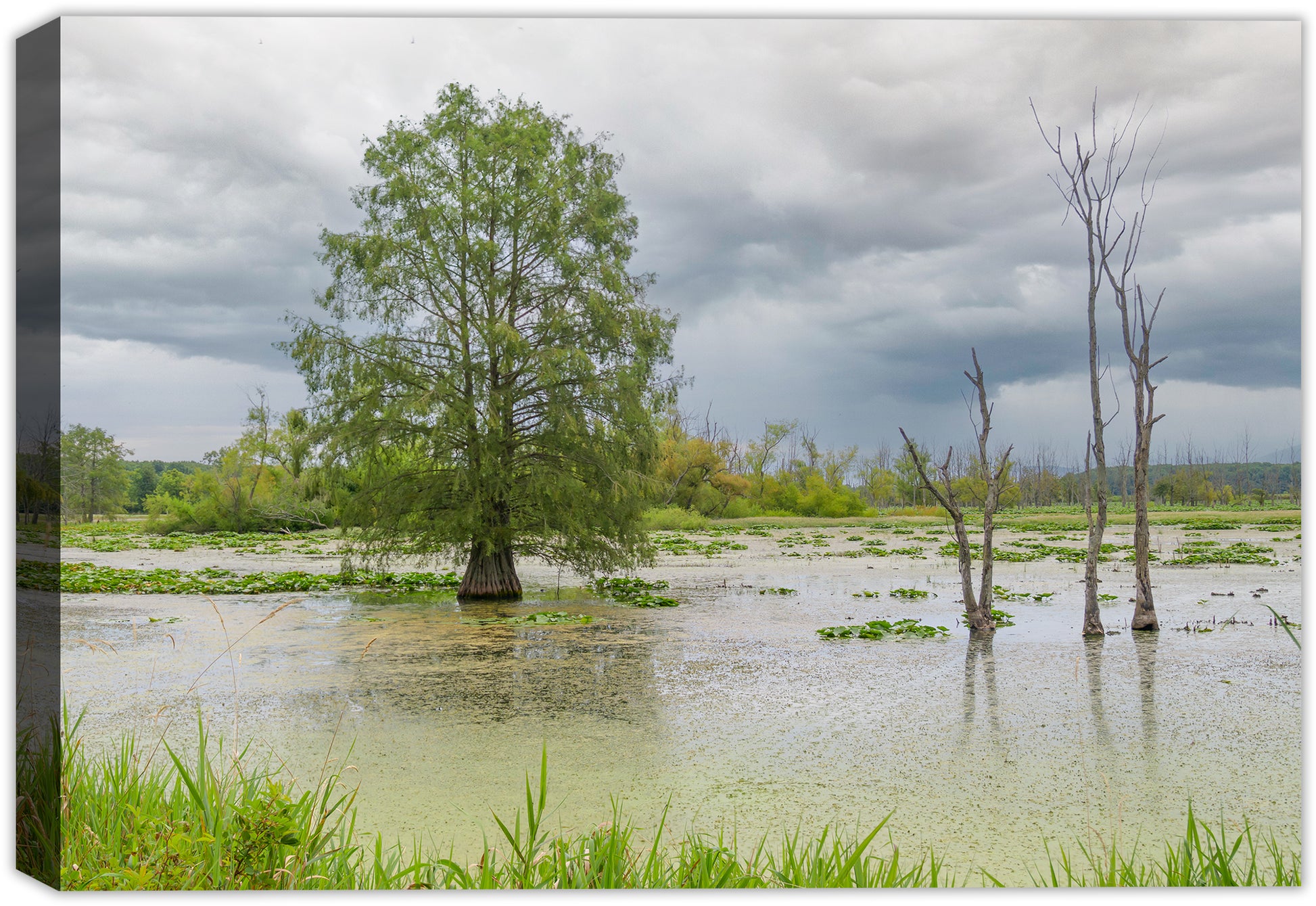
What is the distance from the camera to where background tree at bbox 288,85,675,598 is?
1104 cm

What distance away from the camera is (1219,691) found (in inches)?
240

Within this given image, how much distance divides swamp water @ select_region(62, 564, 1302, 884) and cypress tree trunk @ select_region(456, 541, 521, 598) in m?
2.19

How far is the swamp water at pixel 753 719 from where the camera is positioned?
372 cm

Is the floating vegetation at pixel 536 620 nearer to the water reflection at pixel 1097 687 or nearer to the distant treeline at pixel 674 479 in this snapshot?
the distant treeline at pixel 674 479

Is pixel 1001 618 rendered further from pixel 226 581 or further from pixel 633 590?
pixel 226 581

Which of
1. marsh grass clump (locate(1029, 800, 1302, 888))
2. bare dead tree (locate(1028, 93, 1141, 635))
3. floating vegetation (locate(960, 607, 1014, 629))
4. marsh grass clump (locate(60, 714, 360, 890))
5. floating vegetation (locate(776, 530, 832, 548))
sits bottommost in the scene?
floating vegetation (locate(776, 530, 832, 548))

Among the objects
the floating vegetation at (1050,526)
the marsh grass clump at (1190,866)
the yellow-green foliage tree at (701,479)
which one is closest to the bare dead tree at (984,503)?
the marsh grass clump at (1190,866)

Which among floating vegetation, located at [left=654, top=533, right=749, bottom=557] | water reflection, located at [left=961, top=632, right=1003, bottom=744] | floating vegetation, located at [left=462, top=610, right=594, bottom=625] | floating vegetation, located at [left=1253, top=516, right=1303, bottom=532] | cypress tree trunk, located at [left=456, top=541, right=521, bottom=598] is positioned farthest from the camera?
floating vegetation, located at [left=1253, top=516, right=1303, bottom=532]

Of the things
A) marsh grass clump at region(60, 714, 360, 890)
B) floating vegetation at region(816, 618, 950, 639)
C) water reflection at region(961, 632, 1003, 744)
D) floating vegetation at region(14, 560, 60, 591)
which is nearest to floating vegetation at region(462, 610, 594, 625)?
floating vegetation at region(816, 618, 950, 639)

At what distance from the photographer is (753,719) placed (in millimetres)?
5508

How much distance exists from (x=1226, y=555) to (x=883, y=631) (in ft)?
41.0

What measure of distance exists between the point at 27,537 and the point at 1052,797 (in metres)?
4.63

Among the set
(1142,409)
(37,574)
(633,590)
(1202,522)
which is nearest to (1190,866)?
(37,574)

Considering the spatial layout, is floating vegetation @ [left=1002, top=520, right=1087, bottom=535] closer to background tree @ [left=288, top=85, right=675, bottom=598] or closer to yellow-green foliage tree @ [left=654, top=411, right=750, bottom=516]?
yellow-green foliage tree @ [left=654, top=411, right=750, bottom=516]
